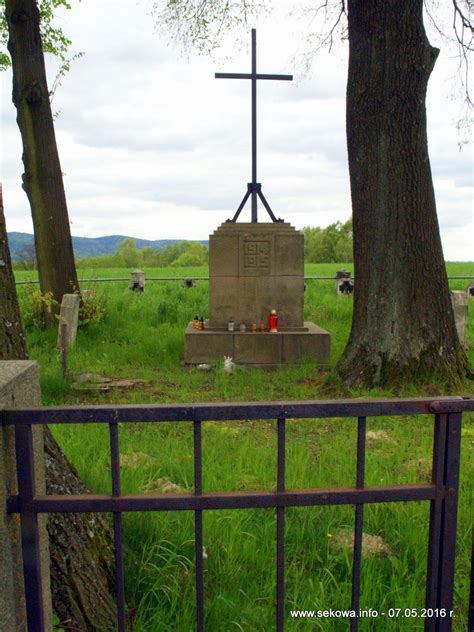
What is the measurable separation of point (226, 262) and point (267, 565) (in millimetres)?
6152

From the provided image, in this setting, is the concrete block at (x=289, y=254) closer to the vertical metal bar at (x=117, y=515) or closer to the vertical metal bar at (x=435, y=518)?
the vertical metal bar at (x=435, y=518)

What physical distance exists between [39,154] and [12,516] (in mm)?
9187

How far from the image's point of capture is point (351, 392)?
609 centimetres

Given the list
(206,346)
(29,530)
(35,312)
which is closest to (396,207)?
(206,346)

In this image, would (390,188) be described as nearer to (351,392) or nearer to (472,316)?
(351,392)

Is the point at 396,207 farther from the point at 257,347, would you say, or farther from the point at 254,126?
the point at 254,126

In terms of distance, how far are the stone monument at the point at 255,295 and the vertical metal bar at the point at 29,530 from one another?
21.1ft

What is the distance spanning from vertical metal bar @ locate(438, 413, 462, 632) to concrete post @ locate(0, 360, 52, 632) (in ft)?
4.12

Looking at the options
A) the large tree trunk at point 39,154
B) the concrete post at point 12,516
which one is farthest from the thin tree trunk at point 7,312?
the large tree trunk at point 39,154

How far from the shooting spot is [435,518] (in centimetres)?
181

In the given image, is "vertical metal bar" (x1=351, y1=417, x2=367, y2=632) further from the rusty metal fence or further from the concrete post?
the concrete post

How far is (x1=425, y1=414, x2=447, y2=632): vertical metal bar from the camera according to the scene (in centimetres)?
173

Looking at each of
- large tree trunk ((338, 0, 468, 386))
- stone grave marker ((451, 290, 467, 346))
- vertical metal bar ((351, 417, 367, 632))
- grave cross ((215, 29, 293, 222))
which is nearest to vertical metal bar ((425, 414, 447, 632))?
vertical metal bar ((351, 417, 367, 632))

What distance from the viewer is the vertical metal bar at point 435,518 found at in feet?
5.69
